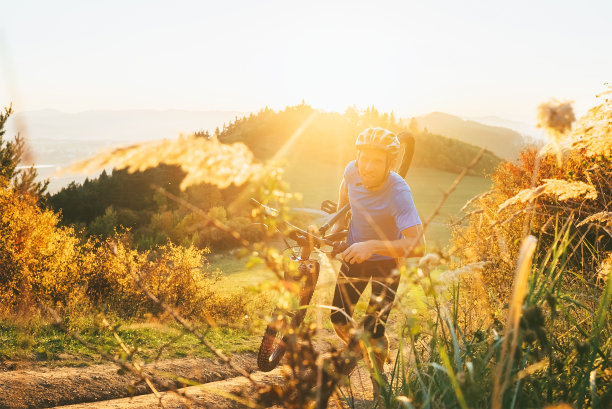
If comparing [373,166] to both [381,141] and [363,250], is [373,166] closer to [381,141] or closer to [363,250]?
[381,141]

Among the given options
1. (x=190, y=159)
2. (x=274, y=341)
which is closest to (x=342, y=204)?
(x=274, y=341)

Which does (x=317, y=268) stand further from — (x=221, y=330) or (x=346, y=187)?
(x=221, y=330)

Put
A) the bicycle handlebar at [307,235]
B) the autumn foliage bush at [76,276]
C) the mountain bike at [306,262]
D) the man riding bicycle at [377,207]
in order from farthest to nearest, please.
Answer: the autumn foliage bush at [76,276] → the man riding bicycle at [377,207] → the mountain bike at [306,262] → the bicycle handlebar at [307,235]

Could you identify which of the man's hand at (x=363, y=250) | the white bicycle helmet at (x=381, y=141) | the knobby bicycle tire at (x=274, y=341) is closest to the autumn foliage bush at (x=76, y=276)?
the knobby bicycle tire at (x=274, y=341)

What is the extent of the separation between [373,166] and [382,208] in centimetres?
41

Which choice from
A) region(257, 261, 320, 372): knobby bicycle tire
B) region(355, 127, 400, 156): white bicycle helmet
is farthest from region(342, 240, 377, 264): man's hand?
region(355, 127, 400, 156): white bicycle helmet

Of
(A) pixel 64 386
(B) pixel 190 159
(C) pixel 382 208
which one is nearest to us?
(B) pixel 190 159

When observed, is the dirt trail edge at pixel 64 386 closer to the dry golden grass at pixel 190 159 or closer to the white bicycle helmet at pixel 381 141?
the white bicycle helmet at pixel 381 141

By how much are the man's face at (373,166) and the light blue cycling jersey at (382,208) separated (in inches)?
4.0

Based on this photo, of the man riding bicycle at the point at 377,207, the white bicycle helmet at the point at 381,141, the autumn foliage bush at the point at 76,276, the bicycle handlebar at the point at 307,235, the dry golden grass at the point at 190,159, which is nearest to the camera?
the dry golden grass at the point at 190,159

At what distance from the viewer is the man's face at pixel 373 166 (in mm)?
4637

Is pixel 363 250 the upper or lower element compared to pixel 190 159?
lower

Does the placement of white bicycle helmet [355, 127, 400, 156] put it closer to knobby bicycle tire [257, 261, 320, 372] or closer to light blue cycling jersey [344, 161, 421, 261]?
light blue cycling jersey [344, 161, 421, 261]

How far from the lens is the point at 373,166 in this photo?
4.67m
